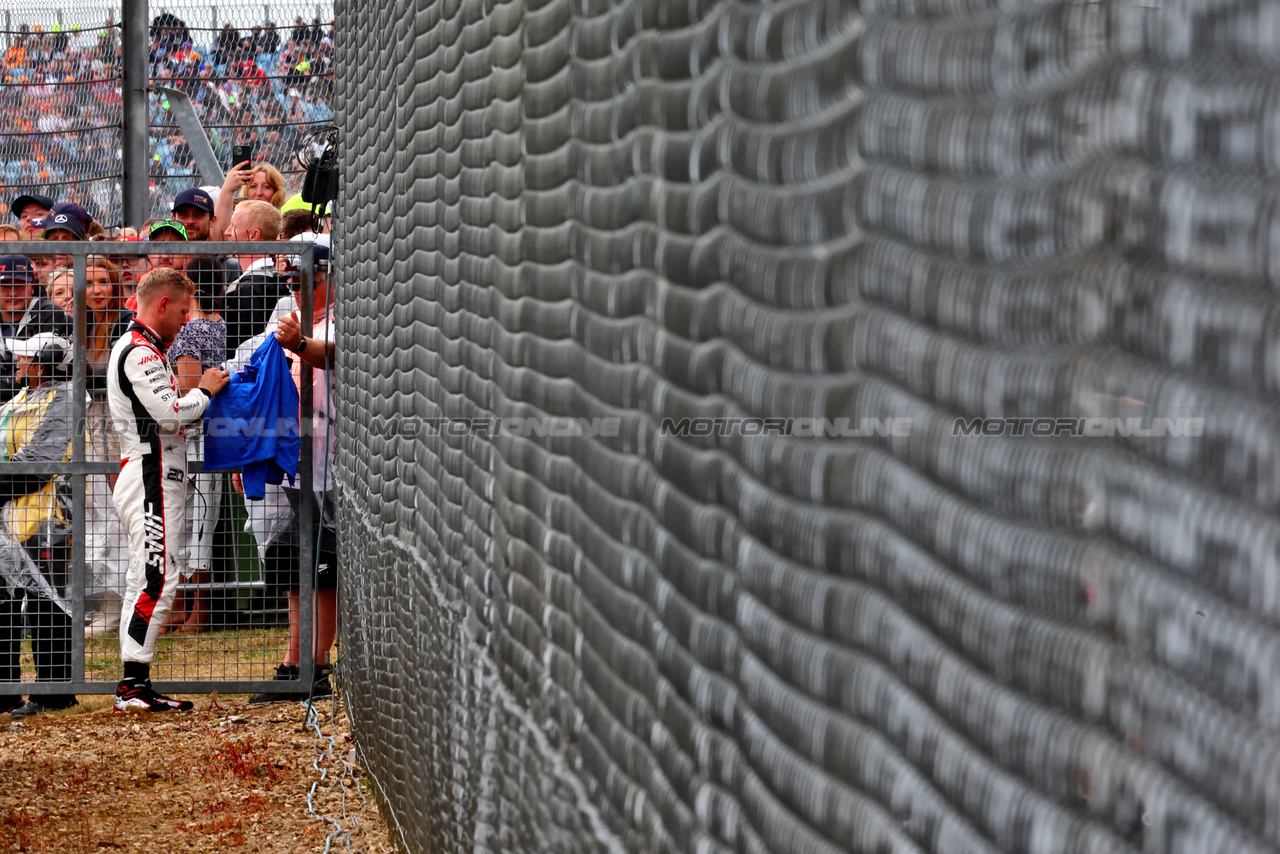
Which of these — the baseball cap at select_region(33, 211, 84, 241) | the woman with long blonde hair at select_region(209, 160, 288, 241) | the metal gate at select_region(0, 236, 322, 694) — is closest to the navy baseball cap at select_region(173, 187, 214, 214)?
the woman with long blonde hair at select_region(209, 160, 288, 241)

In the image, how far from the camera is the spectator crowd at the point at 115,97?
12.2m

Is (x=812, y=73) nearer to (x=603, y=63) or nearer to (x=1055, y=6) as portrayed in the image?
(x=1055, y=6)

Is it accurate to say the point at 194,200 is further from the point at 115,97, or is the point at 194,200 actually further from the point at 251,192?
the point at 115,97

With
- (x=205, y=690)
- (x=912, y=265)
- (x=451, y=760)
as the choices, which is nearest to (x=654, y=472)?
(x=912, y=265)

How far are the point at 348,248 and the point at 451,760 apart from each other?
9.31 ft

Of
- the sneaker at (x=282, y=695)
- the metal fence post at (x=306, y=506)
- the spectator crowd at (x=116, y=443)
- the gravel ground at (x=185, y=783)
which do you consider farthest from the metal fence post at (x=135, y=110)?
the gravel ground at (x=185, y=783)

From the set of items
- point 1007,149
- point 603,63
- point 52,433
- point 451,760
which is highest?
point 603,63

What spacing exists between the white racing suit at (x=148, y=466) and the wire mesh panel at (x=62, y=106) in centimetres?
587

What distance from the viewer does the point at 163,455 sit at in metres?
Result: 6.91

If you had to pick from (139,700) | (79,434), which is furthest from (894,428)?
(79,434)

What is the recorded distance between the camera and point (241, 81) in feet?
41.2

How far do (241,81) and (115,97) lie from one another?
1034 millimetres

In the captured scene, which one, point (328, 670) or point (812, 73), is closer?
point (812, 73)

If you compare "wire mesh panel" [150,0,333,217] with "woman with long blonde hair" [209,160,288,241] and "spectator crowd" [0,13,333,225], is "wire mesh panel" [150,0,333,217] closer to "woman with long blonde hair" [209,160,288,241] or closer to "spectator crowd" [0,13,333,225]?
"spectator crowd" [0,13,333,225]
